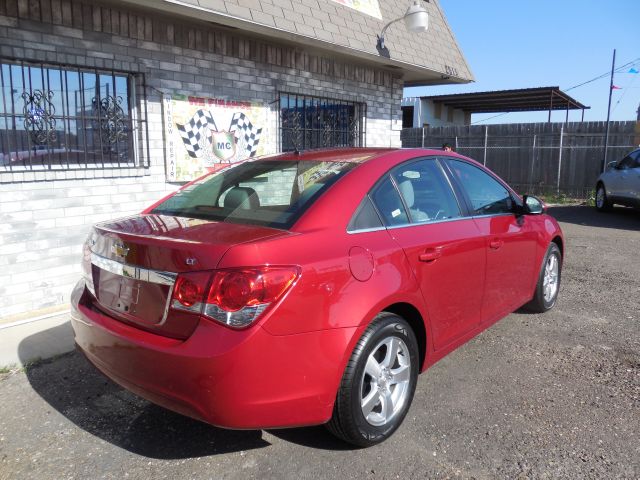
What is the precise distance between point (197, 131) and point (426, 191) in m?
Result: 3.87

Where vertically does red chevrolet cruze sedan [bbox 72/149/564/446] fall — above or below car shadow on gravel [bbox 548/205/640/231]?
above

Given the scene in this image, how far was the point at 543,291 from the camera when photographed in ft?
15.8

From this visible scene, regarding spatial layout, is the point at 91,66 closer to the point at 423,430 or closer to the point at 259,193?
the point at 259,193

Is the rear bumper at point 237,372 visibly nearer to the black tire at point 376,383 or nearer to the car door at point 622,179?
the black tire at point 376,383

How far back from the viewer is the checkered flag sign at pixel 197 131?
20.7ft

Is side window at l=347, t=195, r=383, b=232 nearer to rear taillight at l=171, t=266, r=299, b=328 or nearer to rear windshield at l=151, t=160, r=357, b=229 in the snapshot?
rear windshield at l=151, t=160, r=357, b=229

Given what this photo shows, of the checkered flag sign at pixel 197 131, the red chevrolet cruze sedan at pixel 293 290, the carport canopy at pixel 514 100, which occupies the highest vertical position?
the carport canopy at pixel 514 100

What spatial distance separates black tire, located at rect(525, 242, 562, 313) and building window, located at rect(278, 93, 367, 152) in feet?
13.7

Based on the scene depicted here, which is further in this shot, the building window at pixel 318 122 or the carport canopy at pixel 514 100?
the carport canopy at pixel 514 100

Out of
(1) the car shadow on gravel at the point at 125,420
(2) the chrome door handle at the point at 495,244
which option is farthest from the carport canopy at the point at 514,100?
(1) the car shadow on gravel at the point at 125,420

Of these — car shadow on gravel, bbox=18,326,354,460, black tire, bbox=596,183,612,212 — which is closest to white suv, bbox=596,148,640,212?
black tire, bbox=596,183,612,212

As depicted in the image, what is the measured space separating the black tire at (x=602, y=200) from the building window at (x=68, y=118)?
446 inches

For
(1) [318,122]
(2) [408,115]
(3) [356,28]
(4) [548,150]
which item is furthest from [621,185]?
(2) [408,115]

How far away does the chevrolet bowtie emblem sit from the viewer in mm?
2571
